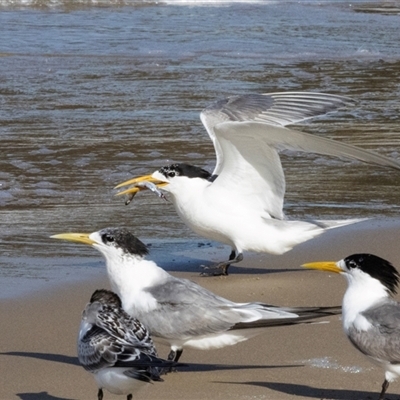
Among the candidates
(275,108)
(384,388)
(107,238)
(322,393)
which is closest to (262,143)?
(275,108)

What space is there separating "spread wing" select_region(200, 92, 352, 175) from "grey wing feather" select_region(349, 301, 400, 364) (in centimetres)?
320

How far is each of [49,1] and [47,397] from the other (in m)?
19.7

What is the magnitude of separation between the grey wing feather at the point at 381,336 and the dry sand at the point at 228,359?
286 millimetres

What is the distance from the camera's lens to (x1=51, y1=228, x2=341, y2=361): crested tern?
4867 millimetres

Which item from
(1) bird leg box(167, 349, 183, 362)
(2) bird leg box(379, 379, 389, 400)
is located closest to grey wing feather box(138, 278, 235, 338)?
(1) bird leg box(167, 349, 183, 362)

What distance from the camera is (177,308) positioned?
5.03 meters

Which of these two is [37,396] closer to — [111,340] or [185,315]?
[111,340]

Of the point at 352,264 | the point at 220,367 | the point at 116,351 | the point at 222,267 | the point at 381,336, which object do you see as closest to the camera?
the point at 116,351

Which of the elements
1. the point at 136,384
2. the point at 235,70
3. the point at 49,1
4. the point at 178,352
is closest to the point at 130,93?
the point at 235,70

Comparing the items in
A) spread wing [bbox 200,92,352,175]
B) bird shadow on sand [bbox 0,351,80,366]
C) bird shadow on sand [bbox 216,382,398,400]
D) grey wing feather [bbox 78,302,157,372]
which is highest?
spread wing [bbox 200,92,352,175]

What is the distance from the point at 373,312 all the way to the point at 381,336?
0.17m

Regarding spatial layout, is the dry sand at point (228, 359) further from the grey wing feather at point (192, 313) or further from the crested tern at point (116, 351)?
the crested tern at point (116, 351)

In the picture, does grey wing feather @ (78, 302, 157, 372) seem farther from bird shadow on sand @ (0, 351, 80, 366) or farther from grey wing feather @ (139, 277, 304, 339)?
bird shadow on sand @ (0, 351, 80, 366)

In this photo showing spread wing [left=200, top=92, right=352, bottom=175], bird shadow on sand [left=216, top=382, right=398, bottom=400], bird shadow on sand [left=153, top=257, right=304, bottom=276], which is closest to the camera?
bird shadow on sand [left=216, top=382, right=398, bottom=400]
